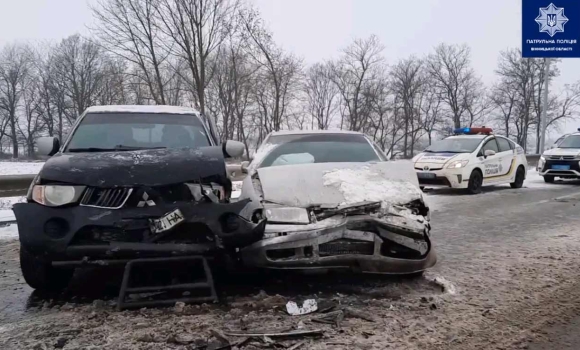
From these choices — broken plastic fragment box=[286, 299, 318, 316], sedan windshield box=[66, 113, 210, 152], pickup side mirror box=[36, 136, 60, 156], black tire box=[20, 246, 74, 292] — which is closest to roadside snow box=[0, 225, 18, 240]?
pickup side mirror box=[36, 136, 60, 156]

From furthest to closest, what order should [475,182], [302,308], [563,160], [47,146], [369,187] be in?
1. [563,160]
2. [475,182]
3. [47,146]
4. [369,187]
5. [302,308]

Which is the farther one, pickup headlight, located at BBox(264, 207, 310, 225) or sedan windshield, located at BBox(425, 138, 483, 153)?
sedan windshield, located at BBox(425, 138, 483, 153)

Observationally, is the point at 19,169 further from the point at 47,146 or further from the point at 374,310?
the point at 374,310

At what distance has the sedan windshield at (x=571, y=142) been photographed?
1619 centimetres

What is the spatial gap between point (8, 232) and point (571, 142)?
16.3m

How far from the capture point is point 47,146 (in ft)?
17.3

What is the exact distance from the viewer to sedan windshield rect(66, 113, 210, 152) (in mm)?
5288

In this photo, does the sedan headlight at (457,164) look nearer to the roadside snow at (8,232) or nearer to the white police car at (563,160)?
the white police car at (563,160)

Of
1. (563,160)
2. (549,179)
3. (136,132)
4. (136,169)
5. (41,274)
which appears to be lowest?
(549,179)

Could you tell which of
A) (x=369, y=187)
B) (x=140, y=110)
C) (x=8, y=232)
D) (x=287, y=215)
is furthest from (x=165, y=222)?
(x=8, y=232)

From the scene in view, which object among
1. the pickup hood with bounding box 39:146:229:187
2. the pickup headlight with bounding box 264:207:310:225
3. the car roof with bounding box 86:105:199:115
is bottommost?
the pickup headlight with bounding box 264:207:310:225

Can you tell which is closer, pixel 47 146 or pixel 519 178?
pixel 47 146

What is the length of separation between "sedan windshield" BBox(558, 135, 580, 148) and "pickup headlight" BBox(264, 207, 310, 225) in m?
15.0
